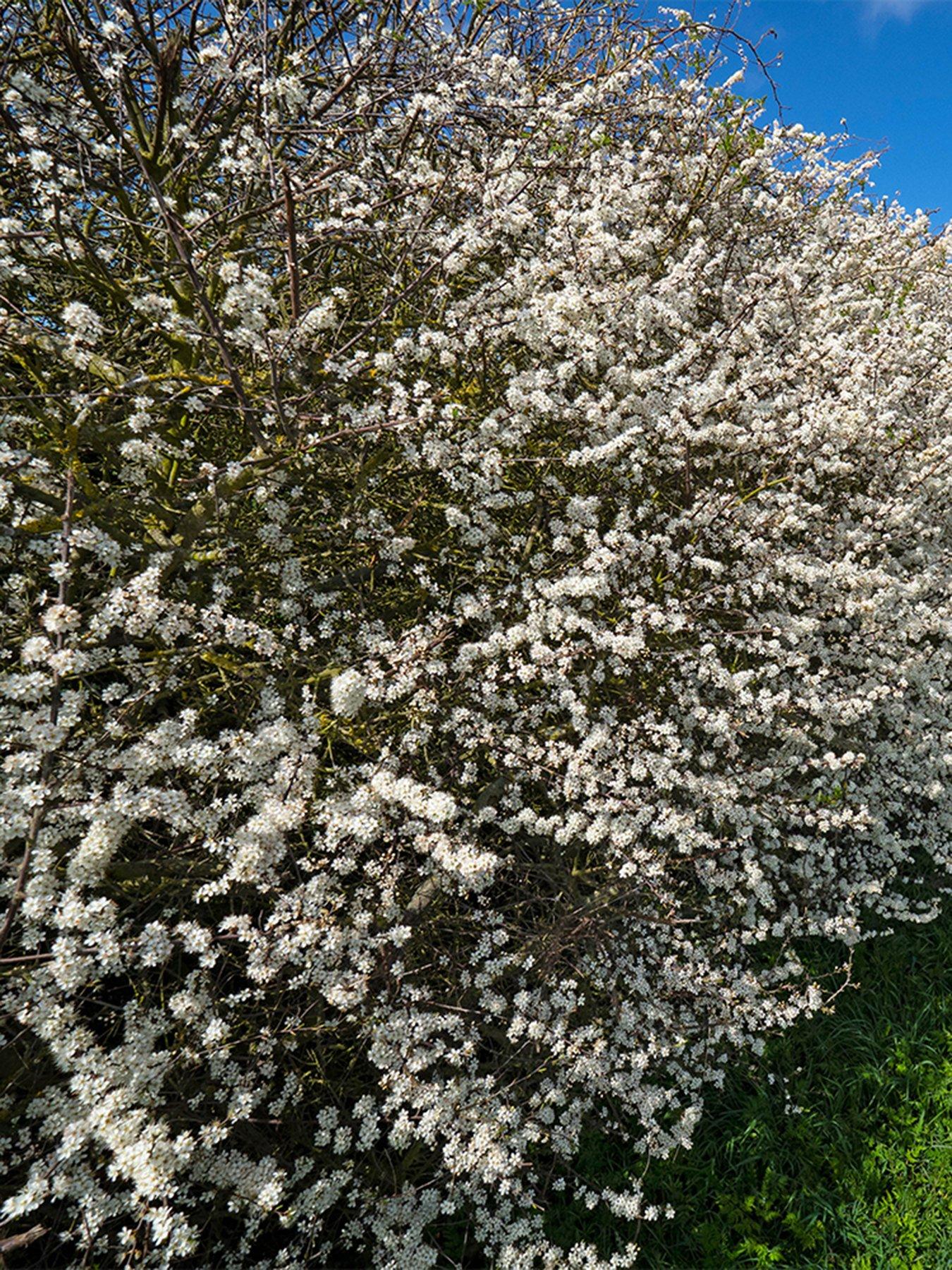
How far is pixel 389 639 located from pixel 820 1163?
15.0ft

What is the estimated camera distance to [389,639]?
408 centimetres

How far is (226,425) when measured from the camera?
4.20m

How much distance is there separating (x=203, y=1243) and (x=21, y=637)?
10.6 feet

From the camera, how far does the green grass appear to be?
13.8 feet

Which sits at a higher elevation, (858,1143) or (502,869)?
(502,869)

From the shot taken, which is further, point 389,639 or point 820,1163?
point 820,1163

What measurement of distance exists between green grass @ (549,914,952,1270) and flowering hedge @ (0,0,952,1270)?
0.86 feet

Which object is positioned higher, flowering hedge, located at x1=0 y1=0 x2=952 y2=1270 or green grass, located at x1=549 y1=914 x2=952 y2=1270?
flowering hedge, located at x1=0 y1=0 x2=952 y2=1270

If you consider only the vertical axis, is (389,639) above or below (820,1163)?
above

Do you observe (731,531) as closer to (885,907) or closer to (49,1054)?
(885,907)

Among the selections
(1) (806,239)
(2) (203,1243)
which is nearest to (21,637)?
(2) (203,1243)

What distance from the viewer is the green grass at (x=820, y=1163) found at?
13.8 ft

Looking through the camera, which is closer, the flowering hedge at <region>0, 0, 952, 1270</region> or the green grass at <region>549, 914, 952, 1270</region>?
the flowering hedge at <region>0, 0, 952, 1270</region>

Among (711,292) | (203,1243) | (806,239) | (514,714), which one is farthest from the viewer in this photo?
(806,239)
